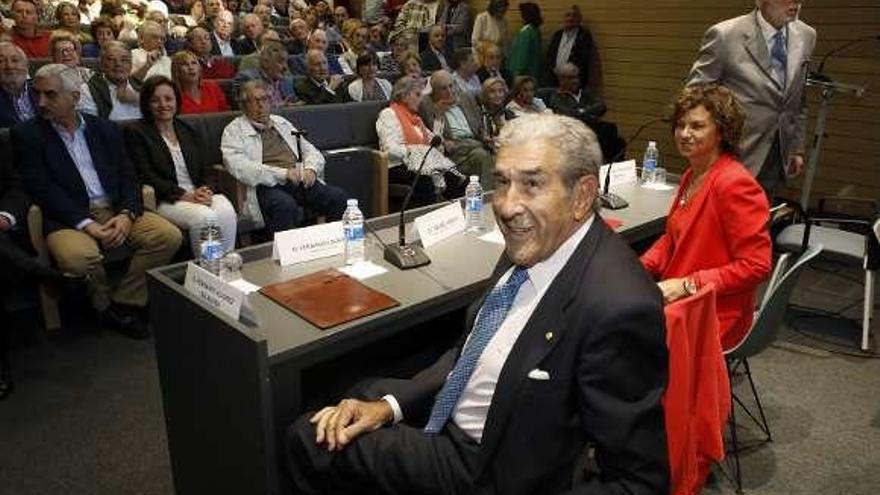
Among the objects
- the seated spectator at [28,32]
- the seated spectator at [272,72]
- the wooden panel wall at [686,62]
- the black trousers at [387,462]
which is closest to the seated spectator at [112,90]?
the seated spectator at [272,72]

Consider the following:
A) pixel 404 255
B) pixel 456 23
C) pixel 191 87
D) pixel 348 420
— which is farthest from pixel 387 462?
pixel 456 23

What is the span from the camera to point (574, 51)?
635 centimetres

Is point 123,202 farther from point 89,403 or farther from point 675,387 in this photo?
point 675,387

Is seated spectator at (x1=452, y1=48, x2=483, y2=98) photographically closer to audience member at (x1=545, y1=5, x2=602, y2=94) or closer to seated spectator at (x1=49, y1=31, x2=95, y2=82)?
audience member at (x1=545, y1=5, x2=602, y2=94)

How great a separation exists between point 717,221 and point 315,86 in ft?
11.8

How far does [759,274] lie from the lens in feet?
6.12

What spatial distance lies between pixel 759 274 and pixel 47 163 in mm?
2877

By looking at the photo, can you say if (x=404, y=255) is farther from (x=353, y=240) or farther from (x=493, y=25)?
(x=493, y=25)

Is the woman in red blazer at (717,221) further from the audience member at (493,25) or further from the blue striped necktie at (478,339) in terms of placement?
the audience member at (493,25)

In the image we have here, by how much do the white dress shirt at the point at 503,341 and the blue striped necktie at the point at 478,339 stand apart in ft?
0.03

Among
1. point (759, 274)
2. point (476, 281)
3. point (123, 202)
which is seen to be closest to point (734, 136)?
point (759, 274)

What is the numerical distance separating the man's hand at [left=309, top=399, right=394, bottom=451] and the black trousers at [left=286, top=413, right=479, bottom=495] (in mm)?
18

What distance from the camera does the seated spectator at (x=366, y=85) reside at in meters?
5.06

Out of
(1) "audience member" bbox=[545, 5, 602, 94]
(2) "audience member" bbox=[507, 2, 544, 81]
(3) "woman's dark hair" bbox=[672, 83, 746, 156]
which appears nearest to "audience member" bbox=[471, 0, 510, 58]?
(2) "audience member" bbox=[507, 2, 544, 81]
